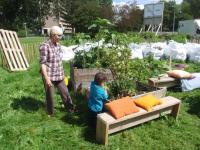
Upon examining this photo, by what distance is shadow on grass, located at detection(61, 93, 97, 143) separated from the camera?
15.8ft

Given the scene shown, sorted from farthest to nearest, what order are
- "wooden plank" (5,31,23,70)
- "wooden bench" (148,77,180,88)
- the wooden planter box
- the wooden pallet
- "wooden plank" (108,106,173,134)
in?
"wooden plank" (5,31,23,70) < the wooden pallet < "wooden bench" (148,77,180,88) < the wooden planter box < "wooden plank" (108,106,173,134)

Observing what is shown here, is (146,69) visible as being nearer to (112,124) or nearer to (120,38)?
(120,38)

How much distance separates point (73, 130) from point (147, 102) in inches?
54.2

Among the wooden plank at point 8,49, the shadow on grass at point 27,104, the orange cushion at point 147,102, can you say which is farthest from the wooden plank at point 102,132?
the wooden plank at point 8,49

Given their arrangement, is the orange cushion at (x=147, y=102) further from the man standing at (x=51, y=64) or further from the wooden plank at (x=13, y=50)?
the wooden plank at (x=13, y=50)

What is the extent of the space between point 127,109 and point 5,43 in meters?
7.82

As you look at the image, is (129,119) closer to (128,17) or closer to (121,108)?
(121,108)

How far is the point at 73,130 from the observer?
495 cm

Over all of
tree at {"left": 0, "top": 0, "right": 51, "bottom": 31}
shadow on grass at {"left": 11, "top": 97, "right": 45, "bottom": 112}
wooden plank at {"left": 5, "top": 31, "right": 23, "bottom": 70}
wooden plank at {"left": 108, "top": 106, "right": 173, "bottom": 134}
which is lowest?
shadow on grass at {"left": 11, "top": 97, "right": 45, "bottom": 112}

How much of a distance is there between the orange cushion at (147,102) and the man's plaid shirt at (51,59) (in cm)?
152

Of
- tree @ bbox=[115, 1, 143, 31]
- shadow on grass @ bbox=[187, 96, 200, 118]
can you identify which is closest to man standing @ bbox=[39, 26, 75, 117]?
shadow on grass @ bbox=[187, 96, 200, 118]

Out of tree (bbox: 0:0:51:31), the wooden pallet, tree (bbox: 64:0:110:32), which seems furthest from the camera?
tree (bbox: 64:0:110:32)

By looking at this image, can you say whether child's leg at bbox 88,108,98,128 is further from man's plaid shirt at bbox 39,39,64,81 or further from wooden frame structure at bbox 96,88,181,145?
man's plaid shirt at bbox 39,39,64,81

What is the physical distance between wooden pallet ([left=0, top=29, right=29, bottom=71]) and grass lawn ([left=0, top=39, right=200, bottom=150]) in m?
4.34
